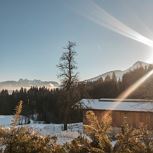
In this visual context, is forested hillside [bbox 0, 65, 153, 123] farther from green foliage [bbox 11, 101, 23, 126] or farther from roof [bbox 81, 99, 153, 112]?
green foliage [bbox 11, 101, 23, 126]

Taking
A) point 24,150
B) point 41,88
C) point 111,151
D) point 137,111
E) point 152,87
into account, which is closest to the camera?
point 111,151

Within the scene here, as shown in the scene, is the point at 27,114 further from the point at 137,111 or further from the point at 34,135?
the point at 34,135

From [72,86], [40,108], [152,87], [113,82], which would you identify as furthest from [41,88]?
[152,87]

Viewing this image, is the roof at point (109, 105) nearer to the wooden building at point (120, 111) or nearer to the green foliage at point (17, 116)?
the wooden building at point (120, 111)

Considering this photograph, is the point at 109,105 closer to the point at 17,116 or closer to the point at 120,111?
the point at 120,111

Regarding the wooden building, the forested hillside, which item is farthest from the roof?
the forested hillside

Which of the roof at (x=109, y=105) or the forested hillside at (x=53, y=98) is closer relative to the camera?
the roof at (x=109, y=105)

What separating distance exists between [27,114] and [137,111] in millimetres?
65118

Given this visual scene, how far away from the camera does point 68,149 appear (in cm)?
326

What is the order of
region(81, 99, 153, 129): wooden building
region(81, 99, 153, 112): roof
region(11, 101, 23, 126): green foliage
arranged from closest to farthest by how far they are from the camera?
region(11, 101, 23, 126): green foliage, region(81, 99, 153, 129): wooden building, region(81, 99, 153, 112): roof

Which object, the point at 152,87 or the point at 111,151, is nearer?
the point at 111,151

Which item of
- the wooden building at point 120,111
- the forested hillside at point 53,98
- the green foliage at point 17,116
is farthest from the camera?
the forested hillside at point 53,98

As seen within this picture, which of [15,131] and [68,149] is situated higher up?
[15,131]

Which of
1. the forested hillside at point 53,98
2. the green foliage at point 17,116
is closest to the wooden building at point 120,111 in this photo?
the forested hillside at point 53,98
